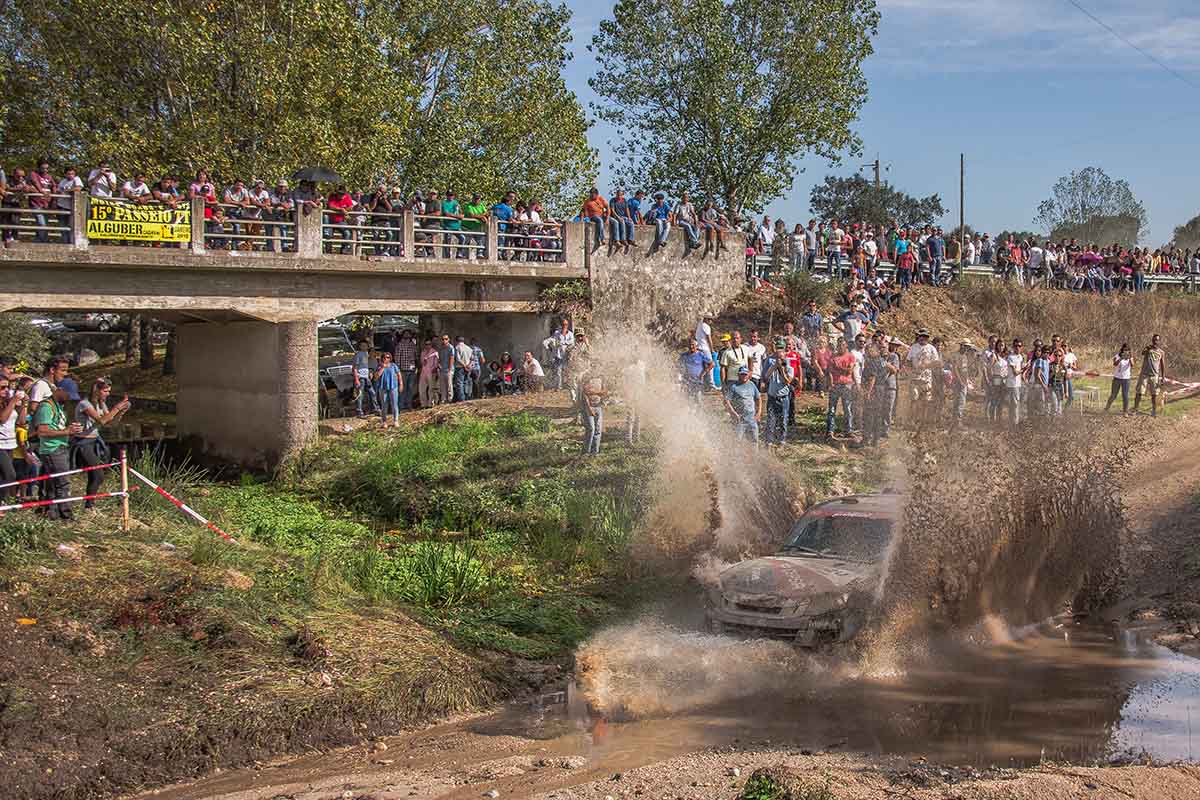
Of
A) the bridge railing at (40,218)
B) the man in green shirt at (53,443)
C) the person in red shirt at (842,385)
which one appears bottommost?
the man in green shirt at (53,443)

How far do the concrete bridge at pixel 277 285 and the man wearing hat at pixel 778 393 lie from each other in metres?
8.79

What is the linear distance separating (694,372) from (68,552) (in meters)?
10.7

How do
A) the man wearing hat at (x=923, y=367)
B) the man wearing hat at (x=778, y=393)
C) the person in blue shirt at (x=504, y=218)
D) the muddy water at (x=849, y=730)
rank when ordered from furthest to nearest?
the person in blue shirt at (x=504, y=218)
the man wearing hat at (x=923, y=367)
the man wearing hat at (x=778, y=393)
the muddy water at (x=849, y=730)

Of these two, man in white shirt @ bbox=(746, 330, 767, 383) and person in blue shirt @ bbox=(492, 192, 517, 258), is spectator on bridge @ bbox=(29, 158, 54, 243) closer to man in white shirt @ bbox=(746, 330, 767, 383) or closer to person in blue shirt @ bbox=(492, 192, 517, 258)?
person in blue shirt @ bbox=(492, 192, 517, 258)

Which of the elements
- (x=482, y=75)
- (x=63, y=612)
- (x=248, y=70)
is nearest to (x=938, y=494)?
(x=63, y=612)

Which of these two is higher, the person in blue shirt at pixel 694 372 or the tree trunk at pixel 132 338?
the tree trunk at pixel 132 338

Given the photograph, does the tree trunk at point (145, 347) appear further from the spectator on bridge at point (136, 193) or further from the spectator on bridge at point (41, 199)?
the spectator on bridge at point (41, 199)

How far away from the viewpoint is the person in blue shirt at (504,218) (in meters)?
26.9

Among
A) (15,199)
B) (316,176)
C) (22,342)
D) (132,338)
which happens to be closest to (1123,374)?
(316,176)

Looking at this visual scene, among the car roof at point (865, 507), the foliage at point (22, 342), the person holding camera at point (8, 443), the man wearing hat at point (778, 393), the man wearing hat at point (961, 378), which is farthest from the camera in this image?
the foliage at point (22, 342)

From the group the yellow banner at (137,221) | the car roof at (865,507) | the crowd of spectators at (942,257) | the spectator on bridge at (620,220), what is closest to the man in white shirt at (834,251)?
the crowd of spectators at (942,257)

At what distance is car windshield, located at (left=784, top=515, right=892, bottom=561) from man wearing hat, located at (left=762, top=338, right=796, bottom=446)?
6545 millimetres

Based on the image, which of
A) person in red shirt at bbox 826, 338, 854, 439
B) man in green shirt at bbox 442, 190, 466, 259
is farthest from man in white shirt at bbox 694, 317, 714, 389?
man in green shirt at bbox 442, 190, 466, 259

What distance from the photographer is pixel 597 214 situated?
28.2 metres
